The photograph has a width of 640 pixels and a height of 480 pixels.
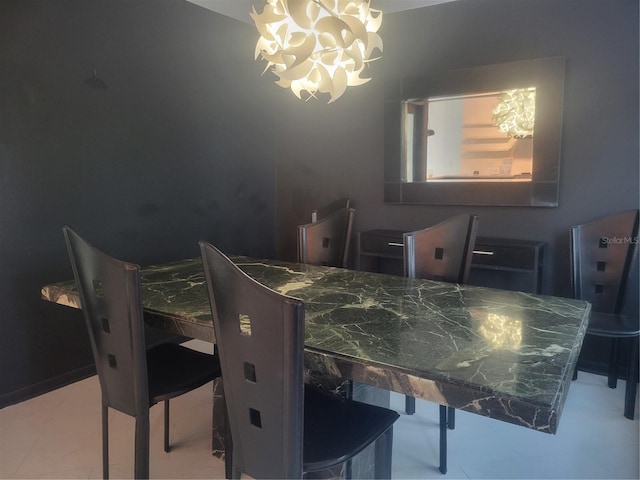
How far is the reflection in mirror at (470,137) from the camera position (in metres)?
3.16

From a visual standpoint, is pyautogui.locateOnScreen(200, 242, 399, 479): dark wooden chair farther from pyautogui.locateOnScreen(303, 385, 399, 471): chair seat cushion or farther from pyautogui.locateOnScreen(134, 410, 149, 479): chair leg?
pyautogui.locateOnScreen(134, 410, 149, 479): chair leg

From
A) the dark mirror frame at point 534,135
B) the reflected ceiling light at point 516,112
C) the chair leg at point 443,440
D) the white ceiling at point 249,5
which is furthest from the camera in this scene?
the white ceiling at point 249,5

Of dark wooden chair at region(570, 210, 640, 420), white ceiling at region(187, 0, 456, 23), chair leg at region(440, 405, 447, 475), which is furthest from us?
white ceiling at region(187, 0, 456, 23)

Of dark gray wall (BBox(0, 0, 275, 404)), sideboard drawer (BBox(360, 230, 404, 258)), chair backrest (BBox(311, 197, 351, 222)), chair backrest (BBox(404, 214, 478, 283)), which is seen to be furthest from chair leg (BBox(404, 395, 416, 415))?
dark gray wall (BBox(0, 0, 275, 404))

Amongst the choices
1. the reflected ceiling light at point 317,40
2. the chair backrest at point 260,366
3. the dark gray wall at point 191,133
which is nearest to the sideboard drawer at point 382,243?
the dark gray wall at point 191,133

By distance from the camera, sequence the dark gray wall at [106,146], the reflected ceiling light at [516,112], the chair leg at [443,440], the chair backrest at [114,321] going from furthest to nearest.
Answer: the reflected ceiling light at [516,112], the dark gray wall at [106,146], the chair leg at [443,440], the chair backrest at [114,321]

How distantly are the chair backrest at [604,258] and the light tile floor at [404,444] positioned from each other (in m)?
0.57

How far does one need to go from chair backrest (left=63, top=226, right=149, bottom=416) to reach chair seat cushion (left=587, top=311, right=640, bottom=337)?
2081mm

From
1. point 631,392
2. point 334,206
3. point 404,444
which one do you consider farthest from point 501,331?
point 334,206

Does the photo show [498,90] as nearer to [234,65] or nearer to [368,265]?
[368,265]

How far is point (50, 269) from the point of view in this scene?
8.77 feet

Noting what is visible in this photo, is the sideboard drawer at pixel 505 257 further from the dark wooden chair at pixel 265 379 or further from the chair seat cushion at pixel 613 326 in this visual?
the dark wooden chair at pixel 265 379

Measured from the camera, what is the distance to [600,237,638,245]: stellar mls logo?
8.54 feet

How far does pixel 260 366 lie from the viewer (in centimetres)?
107
